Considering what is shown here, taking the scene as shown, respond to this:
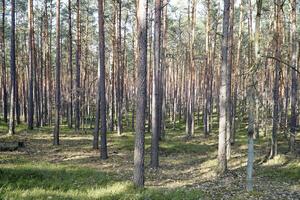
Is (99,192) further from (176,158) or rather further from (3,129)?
(3,129)

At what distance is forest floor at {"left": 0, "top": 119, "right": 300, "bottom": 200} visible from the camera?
953 cm

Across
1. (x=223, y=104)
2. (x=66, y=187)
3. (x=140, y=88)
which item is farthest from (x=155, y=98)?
(x=66, y=187)

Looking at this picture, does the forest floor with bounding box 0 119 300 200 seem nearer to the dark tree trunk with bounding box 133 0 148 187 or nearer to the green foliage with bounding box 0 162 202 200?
the green foliage with bounding box 0 162 202 200

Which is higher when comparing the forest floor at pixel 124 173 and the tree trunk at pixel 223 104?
the tree trunk at pixel 223 104

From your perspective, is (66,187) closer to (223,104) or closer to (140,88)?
(140,88)

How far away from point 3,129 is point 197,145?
572 inches

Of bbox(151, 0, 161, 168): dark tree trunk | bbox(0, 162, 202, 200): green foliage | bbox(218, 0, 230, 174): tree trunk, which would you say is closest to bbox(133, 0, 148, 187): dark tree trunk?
bbox(0, 162, 202, 200): green foliage

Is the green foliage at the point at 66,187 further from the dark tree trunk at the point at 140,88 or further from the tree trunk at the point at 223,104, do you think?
the tree trunk at the point at 223,104

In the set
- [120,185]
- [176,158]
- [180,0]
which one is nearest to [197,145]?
[176,158]

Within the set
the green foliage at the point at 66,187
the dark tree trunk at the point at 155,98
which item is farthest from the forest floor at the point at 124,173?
the dark tree trunk at the point at 155,98

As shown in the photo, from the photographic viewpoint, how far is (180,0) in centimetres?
4116

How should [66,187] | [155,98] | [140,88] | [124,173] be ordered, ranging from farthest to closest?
1. [155,98]
2. [124,173]
3. [140,88]
4. [66,187]

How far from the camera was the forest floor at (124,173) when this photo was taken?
953 cm

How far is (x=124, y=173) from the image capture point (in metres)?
14.6
